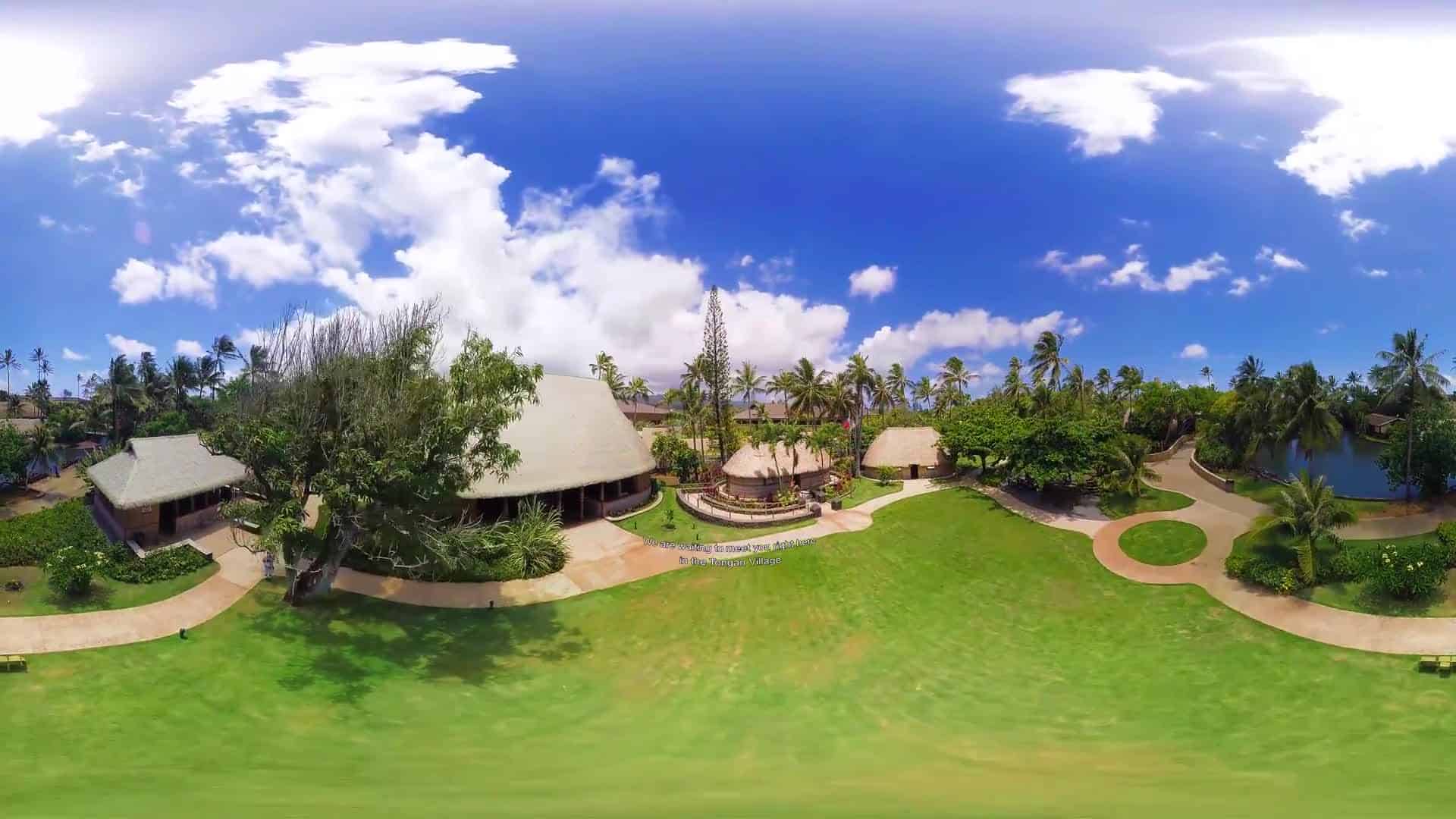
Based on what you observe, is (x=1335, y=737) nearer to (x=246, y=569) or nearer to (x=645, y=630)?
(x=645, y=630)

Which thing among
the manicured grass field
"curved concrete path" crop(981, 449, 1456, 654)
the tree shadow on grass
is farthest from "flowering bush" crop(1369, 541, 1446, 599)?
the tree shadow on grass

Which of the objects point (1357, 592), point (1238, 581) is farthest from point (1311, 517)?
point (1238, 581)

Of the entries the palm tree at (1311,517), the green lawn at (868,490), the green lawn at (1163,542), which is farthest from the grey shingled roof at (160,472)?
the palm tree at (1311,517)

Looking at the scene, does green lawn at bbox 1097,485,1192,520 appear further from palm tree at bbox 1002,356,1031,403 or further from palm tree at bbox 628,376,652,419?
palm tree at bbox 628,376,652,419

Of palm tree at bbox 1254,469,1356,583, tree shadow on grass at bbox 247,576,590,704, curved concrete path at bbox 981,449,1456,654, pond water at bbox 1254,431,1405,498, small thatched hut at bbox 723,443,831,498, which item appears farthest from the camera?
small thatched hut at bbox 723,443,831,498

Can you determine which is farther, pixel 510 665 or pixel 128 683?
pixel 510 665

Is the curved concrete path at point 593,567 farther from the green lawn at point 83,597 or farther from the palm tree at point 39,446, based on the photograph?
the palm tree at point 39,446

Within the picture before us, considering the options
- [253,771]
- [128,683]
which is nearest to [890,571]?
[253,771]
